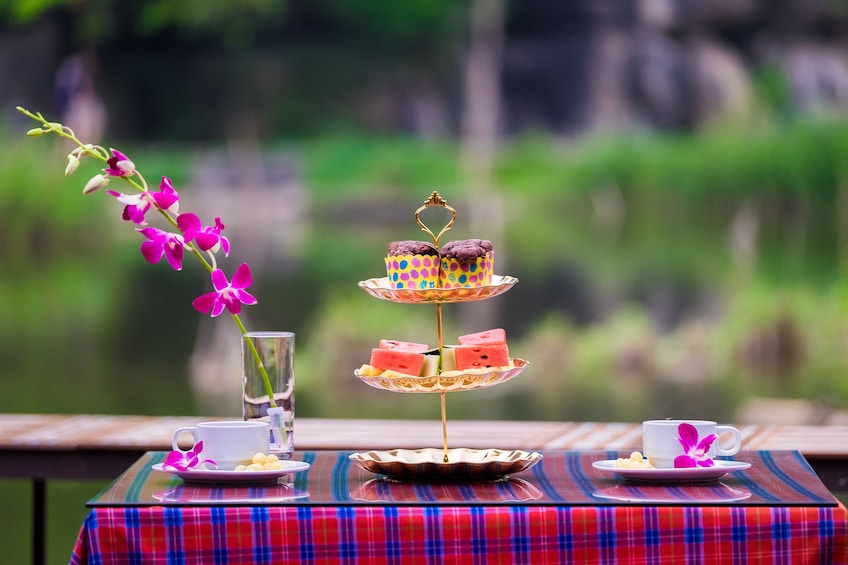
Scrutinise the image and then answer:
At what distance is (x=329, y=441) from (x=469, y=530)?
951mm

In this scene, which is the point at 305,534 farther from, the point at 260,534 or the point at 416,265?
the point at 416,265

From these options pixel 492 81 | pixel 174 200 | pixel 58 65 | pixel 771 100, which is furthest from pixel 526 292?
pixel 174 200

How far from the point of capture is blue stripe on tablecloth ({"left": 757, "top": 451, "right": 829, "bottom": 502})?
1.48m

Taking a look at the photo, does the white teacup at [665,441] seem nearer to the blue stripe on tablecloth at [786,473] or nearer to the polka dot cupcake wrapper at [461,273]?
the blue stripe on tablecloth at [786,473]

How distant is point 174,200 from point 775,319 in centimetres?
679

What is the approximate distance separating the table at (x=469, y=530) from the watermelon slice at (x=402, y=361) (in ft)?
0.65

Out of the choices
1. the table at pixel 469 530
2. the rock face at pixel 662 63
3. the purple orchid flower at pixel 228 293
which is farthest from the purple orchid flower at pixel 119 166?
the rock face at pixel 662 63

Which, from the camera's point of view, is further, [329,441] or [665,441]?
[329,441]

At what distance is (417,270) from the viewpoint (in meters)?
1.63

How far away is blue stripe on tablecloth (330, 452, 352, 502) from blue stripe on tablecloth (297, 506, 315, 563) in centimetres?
5

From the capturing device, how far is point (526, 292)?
786 cm

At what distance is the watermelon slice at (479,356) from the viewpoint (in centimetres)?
160

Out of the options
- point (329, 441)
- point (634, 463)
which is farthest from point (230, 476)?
point (329, 441)

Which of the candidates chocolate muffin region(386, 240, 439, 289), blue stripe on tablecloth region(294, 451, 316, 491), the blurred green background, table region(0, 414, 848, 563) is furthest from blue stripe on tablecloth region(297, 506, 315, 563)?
the blurred green background
